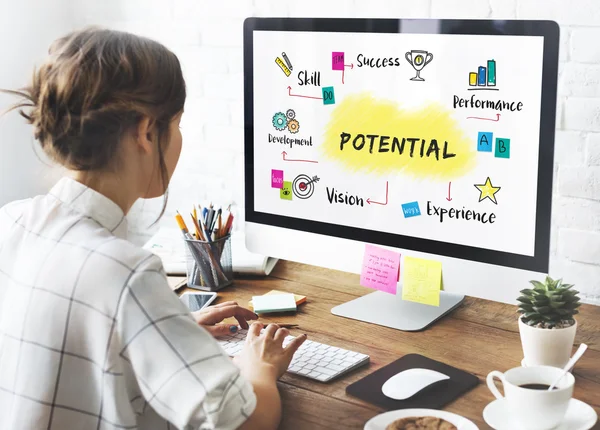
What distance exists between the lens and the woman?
0.95m

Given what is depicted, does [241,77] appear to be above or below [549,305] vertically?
above

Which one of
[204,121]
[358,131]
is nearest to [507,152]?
[358,131]

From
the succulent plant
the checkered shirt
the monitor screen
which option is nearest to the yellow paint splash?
the monitor screen

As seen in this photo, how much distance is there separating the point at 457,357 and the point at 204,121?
3.69 feet

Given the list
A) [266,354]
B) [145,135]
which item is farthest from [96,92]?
[266,354]

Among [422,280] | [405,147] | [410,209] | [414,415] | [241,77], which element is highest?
[241,77]

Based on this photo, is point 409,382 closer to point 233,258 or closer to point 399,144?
point 399,144

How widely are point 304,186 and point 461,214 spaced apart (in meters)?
0.32

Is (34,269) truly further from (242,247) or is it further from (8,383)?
(242,247)

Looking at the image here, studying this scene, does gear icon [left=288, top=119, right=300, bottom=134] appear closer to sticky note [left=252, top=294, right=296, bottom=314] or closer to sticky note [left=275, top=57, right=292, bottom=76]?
sticky note [left=275, top=57, right=292, bottom=76]

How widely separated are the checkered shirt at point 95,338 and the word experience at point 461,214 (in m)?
0.50

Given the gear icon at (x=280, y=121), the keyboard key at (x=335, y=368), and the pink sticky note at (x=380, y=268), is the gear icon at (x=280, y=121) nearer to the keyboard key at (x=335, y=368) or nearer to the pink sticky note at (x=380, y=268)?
the pink sticky note at (x=380, y=268)

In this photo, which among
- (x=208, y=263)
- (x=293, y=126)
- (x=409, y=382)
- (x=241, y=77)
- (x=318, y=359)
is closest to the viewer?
(x=409, y=382)

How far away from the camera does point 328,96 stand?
4.70ft
